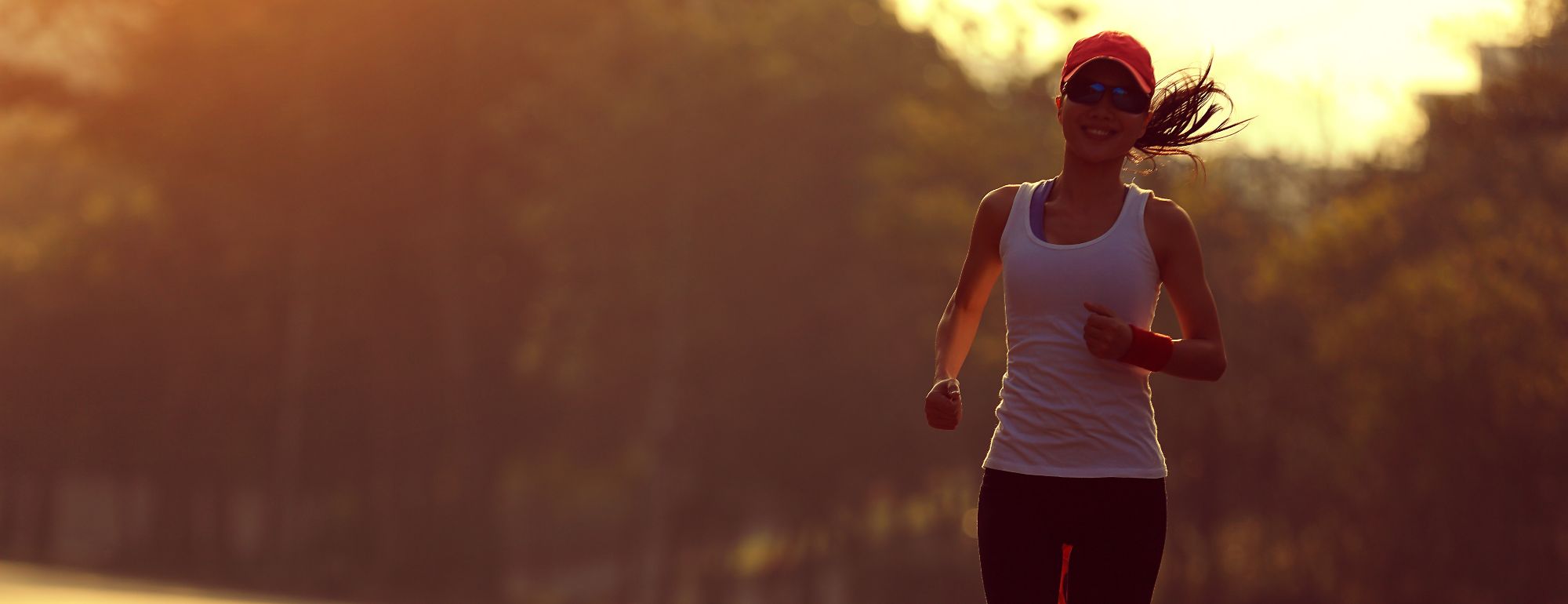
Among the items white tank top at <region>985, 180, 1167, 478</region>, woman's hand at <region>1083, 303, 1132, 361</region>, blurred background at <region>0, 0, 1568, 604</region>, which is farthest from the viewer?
blurred background at <region>0, 0, 1568, 604</region>

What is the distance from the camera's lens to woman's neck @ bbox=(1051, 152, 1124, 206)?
4566mm

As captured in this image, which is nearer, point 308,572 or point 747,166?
point 747,166

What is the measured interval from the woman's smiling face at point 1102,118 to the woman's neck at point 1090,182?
0.03 m

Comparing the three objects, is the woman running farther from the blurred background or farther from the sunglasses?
the blurred background

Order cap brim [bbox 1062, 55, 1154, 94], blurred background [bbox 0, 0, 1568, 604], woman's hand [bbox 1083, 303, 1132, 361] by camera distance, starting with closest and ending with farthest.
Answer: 1. woman's hand [bbox 1083, 303, 1132, 361]
2. cap brim [bbox 1062, 55, 1154, 94]
3. blurred background [bbox 0, 0, 1568, 604]

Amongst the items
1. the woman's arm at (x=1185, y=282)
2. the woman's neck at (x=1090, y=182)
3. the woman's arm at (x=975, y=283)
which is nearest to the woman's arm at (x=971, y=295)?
the woman's arm at (x=975, y=283)

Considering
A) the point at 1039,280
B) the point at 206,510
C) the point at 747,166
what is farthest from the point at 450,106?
the point at 1039,280

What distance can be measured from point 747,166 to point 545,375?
7479 mm

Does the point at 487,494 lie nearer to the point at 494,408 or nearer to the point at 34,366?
the point at 494,408

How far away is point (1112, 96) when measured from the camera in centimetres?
455

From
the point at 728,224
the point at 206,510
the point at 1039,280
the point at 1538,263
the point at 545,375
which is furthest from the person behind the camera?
the point at 206,510

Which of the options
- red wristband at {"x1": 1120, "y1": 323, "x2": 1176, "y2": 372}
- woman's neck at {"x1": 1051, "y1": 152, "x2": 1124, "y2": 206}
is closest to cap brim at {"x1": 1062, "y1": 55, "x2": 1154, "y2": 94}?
woman's neck at {"x1": 1051, "y1": 152, "x2": 1124, "y2": 206}

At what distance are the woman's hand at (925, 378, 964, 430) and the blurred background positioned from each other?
20422mm

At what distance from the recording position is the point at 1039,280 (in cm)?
443
